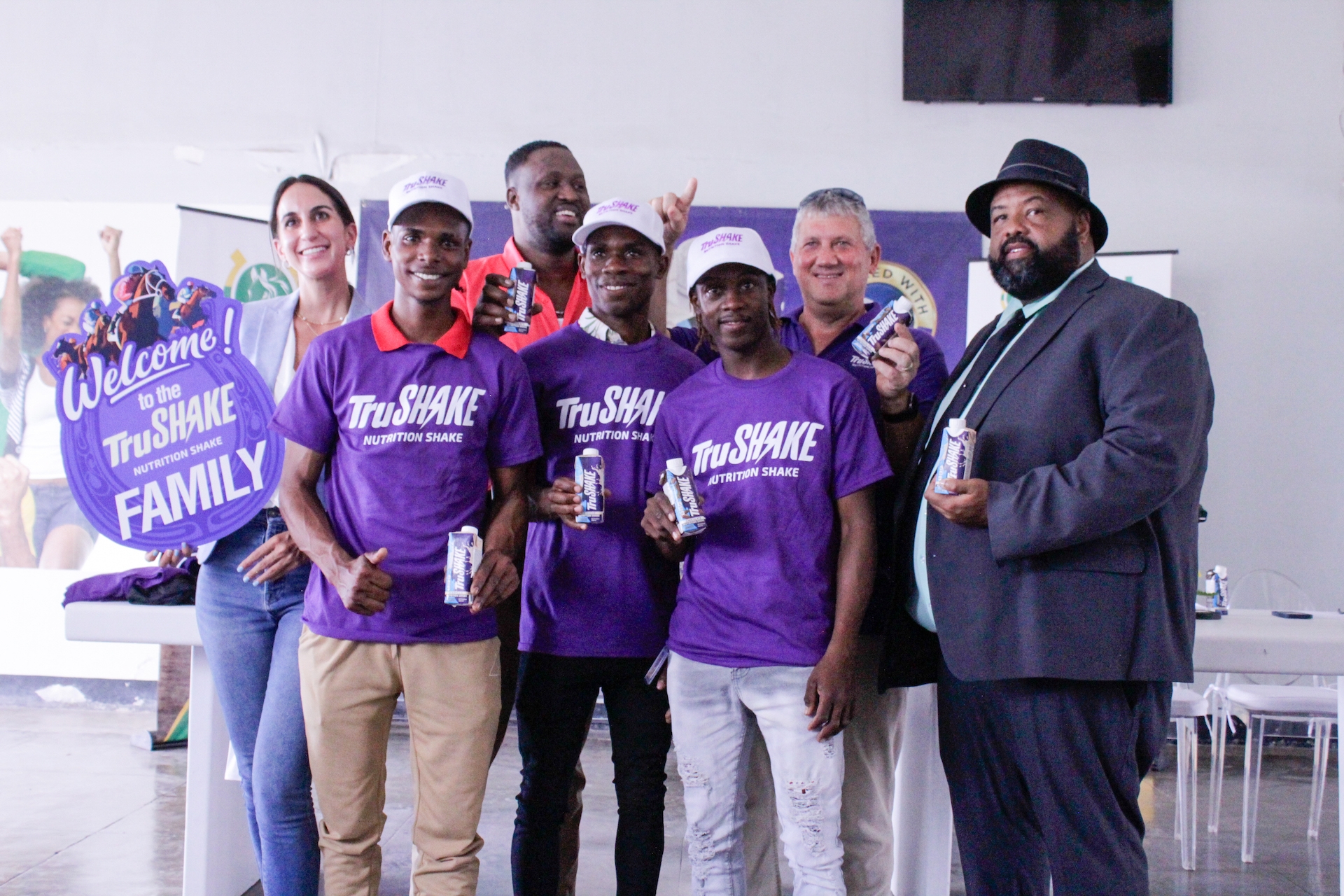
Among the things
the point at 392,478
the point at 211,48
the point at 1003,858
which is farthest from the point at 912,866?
the point at 211,48

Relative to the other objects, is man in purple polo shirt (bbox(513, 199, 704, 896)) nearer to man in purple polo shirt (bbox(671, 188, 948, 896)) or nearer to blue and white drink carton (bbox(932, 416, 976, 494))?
man in purple polo shirt (bbox(671, 188, 948, 896))

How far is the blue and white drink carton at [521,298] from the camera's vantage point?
2004 mm

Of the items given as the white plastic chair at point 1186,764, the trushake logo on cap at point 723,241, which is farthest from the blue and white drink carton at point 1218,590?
the trushake logo on cap at point 723,241

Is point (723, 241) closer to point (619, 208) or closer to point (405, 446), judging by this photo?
point (619, 208)

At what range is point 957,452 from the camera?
65.7 inches

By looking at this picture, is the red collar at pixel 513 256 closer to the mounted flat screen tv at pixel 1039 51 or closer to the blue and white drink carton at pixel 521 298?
the blue and white drink carton at pixel 521 298

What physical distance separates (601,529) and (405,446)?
0.43 metres

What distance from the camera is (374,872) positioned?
185 cm

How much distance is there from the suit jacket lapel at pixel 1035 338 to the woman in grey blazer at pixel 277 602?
53.9 inches

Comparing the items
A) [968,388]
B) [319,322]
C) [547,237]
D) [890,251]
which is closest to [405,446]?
[319,322]

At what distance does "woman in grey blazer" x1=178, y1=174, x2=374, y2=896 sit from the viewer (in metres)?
1.95

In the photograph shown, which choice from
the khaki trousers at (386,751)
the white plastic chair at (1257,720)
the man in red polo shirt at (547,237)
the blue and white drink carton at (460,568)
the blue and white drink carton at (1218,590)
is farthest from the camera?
the white plastic chair at (1257,720)

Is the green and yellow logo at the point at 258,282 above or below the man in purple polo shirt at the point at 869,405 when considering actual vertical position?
above

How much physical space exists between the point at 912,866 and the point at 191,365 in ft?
7.35
